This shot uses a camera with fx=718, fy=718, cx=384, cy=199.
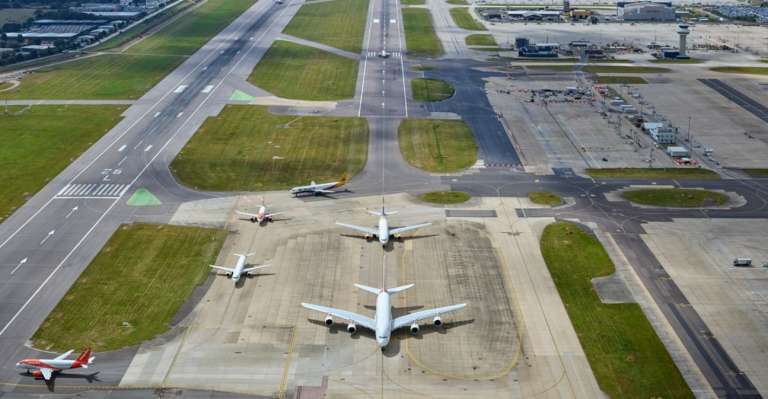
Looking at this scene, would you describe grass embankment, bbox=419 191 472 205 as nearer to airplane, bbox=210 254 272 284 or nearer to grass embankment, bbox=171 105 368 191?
grass embankment, bbox=171 105 368 191

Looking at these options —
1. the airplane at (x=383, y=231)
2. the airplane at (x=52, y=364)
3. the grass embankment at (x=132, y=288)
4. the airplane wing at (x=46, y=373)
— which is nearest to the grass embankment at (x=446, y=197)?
the airplane at (x=383, y=231)

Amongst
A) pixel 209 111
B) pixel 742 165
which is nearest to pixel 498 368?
pixel 742 165

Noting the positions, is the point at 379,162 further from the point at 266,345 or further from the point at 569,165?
the point at 266,345

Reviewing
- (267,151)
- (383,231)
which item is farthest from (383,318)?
(267,151)

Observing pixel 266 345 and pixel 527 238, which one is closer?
pixel 266 345

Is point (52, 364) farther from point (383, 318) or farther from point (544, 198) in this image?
point (544, 198)

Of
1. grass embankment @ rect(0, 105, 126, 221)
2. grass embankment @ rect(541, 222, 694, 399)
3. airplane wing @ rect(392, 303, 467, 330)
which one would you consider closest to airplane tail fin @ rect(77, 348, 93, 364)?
airplane wing @ rect(392, 303, 467, 330)
